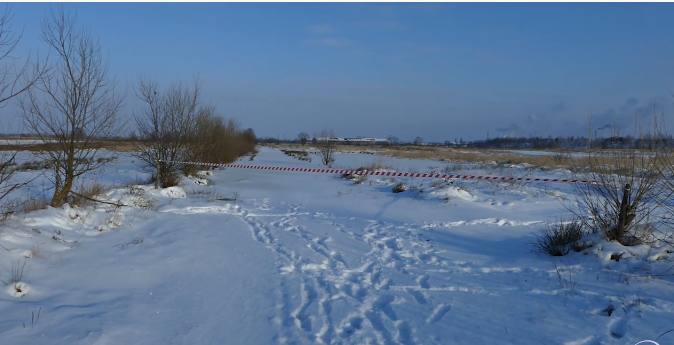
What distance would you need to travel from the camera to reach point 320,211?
36.3 ft

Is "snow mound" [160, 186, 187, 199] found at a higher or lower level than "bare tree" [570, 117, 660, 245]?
lower

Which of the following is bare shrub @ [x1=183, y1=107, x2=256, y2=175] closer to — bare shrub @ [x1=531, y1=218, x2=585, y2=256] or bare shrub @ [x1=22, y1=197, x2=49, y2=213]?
bare shrub @ [x1=22, y1=197, x2=49, y2=213]

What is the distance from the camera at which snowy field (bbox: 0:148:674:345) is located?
3912mm

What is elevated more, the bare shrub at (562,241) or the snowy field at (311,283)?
the bare shrub at (562,241)

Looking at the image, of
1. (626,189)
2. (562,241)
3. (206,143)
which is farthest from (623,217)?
(206,143)

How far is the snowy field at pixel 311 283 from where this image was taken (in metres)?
3.91

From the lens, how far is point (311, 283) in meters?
5.41

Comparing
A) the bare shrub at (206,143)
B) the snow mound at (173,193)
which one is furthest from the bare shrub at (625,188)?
the bare shrub at (206,143)

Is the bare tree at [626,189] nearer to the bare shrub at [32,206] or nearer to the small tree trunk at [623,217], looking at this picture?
the small tree trunk at [623,217]

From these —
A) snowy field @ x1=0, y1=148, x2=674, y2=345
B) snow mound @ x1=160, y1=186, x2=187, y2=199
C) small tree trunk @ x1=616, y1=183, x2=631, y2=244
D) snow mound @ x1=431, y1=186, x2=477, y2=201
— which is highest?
small tree trunk @ x1=616, y1=183, x2=631, y2=244

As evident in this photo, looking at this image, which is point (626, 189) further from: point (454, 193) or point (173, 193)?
point (173, 193)

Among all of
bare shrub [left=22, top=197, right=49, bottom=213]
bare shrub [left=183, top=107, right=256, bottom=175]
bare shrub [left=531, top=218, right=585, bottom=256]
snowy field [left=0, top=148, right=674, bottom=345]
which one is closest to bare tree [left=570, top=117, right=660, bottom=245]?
bare shrub [left=531, top=218, right=585, bottom=256]

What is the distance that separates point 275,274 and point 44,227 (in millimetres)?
4310

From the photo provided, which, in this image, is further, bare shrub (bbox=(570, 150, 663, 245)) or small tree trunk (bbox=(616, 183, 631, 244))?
small tree trunk (bbox=(616, 183, 631, 244))
